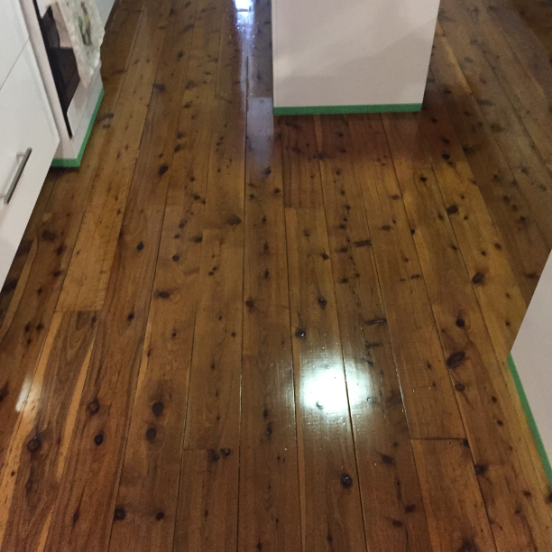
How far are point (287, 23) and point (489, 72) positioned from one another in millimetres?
1108

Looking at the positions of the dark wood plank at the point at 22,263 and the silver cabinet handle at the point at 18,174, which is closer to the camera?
the silver cabinet handle at the point at 18,174

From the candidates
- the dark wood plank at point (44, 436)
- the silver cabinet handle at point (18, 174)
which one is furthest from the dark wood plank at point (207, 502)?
the silver cabinet handle at point (18, 174)

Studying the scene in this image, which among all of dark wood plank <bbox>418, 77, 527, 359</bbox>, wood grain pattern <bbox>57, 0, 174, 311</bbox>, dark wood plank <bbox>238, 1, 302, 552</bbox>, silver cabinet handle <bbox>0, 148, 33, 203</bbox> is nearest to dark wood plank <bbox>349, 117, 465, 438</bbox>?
dark wood plank <bbox>418, 77, 527, 359</bbox>

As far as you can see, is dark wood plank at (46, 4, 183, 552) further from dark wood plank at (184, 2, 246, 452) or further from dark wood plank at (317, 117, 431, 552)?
dark wood plank at (317, 117, 431, 552)

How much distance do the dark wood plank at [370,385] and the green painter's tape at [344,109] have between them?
0.38 meters

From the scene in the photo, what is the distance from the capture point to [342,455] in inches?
55.9

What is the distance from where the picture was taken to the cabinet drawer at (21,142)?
1.68m

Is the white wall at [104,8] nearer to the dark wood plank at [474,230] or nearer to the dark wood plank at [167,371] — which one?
the dark wood plank at [167,371]

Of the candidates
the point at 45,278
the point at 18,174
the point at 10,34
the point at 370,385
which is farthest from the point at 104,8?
the point at 370,385

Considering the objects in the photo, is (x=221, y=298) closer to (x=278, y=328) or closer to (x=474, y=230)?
(x=278, y=328)

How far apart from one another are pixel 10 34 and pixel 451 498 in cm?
179

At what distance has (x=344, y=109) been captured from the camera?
98.0 inches

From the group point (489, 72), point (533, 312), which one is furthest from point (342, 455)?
point (489, 72)

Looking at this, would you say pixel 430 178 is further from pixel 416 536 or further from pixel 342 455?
pixel 416 536
